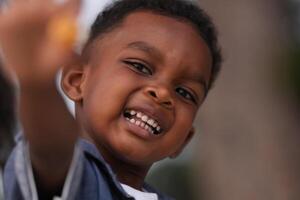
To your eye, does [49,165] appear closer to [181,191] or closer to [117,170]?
[117,170]

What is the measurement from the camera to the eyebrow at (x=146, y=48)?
854 mm

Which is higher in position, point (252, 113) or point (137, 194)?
point (252, 113)

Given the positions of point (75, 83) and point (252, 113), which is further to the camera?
point (252, 113)

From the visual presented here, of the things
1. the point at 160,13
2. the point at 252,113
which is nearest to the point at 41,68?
the point at 160,13

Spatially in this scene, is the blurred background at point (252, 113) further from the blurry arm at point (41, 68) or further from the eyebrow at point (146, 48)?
the blurry arm at point (41, 68)

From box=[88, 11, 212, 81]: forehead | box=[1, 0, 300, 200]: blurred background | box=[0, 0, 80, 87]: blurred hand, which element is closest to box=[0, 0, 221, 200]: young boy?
box=[88, 11, 212, 81]: forehead

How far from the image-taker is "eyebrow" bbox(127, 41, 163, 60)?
85 centimetres

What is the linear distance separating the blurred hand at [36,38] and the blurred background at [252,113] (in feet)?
4.39

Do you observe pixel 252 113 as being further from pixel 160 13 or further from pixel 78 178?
pixel 78 178

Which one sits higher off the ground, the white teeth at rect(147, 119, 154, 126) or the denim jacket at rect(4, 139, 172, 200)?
the white teeth at rect(147, 119, 154, 126)

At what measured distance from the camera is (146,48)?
860 mm

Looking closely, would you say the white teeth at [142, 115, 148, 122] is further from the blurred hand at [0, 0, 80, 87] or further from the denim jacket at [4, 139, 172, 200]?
the blurred hand at [0, 0, 80, 87]

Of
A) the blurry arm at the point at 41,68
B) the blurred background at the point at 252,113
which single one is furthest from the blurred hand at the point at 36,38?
the blurred background at the point at 252,113

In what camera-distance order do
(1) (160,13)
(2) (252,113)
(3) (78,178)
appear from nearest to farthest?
(3) (78,178) < (1) (160,13) < (2) (252,113)
